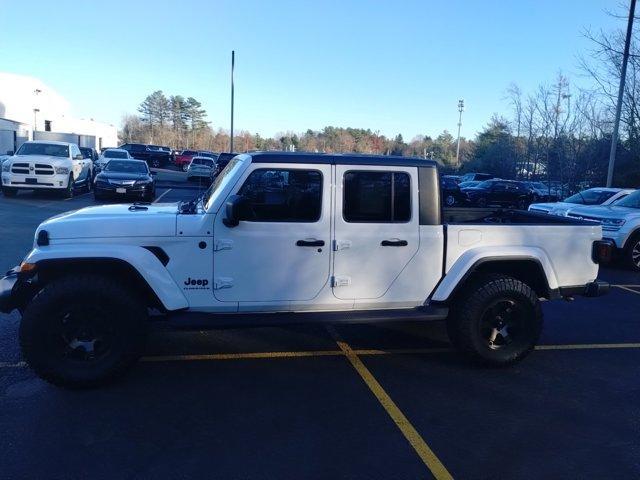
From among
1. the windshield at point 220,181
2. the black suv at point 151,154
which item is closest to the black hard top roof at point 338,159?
the windshield at point 220,181

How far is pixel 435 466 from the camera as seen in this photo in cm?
364

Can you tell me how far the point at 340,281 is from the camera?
5.03 m

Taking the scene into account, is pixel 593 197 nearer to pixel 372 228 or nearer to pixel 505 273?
pixel 505 273

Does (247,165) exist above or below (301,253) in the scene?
above

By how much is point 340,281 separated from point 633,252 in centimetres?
875

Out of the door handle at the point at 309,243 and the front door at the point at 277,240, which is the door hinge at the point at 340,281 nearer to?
the front door at the point at 277,240

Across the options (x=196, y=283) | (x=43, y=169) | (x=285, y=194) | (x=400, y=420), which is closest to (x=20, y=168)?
(x=43, y=169)

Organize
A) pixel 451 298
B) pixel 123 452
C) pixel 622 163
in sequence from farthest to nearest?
pixel 622 163 < pixel 451 298 < pixel 123 452

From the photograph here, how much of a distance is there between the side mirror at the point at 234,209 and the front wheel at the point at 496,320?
2.21 meters

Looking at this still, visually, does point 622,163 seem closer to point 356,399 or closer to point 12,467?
point 356,399

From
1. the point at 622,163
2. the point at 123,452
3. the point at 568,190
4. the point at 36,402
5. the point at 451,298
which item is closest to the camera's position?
the point at 123,452

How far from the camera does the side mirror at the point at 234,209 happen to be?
15.2ft

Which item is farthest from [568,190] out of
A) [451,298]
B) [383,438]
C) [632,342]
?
[383,438]

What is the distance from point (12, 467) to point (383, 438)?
234cm
